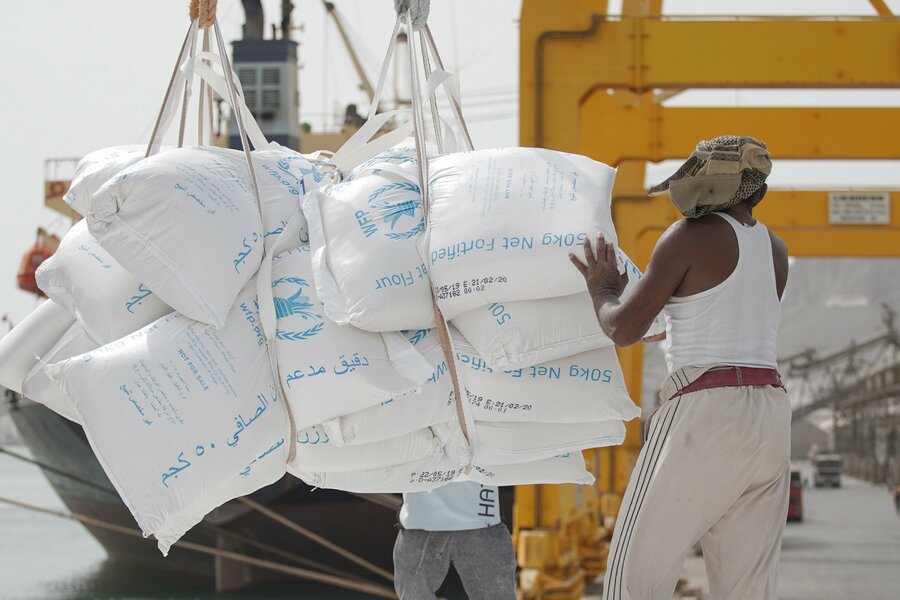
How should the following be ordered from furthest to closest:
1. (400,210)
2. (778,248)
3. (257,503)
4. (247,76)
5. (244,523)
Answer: (247,76), (244,523), (257,503), (400,210), (778,248)

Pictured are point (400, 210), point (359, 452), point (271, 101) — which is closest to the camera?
point (359, 452)

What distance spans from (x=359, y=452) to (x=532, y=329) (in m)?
0.53

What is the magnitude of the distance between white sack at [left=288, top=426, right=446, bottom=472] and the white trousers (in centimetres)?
62

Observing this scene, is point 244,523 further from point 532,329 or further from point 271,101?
point 532,329

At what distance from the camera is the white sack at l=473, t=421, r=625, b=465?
10.3 feet

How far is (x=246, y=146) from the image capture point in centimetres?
320

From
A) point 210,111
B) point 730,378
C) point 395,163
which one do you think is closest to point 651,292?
point 730,378

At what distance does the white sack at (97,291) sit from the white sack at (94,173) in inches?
5.1

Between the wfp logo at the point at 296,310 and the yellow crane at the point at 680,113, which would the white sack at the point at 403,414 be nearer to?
the wfp logo at the point at 296,310

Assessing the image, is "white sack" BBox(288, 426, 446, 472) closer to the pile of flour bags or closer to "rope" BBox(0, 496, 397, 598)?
the pile of flour bags

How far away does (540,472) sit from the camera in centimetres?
334

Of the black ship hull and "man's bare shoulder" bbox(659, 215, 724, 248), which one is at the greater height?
"man's bare shoulder" bbox(659, 215, 724, 248)

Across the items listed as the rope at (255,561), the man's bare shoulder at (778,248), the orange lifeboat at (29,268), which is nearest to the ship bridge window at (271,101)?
the orange lifeboat at (29,268)

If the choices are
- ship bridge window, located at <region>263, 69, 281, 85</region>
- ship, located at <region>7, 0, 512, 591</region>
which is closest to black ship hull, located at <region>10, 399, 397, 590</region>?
ship, located at <region>7, 0, 512, 591</region>
